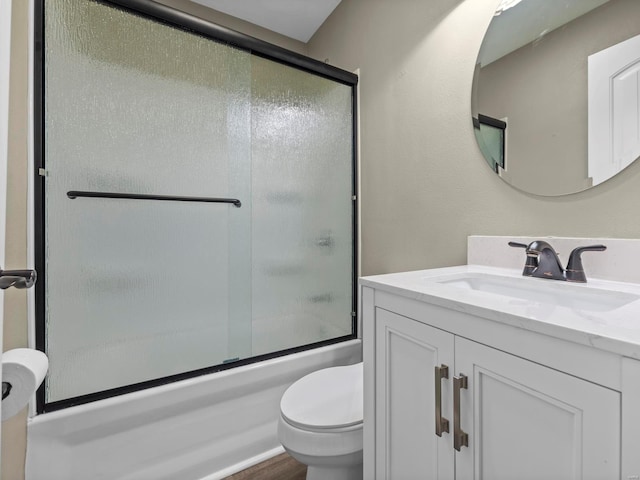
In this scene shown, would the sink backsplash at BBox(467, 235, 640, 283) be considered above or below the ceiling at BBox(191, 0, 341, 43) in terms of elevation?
below

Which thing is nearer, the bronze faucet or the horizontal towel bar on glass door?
the bronze faucet

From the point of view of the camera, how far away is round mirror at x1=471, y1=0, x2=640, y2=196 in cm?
87

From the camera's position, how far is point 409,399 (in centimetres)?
78

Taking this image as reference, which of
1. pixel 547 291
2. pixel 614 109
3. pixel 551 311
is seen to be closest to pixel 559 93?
pixel 614 109

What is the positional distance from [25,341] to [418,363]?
127cm

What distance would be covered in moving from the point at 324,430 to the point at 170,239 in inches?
38.0

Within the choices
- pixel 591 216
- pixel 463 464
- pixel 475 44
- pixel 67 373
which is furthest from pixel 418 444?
pixel 475 44

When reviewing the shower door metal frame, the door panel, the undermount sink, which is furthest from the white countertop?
the shower door metal frame

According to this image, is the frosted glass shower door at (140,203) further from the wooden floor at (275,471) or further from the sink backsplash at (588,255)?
the sink backsplash at (588,255)

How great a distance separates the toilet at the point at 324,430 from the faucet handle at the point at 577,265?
761 millimetres

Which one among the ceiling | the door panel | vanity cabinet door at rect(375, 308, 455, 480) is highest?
the ceiling

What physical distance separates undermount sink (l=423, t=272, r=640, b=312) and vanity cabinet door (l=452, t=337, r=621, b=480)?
31 cm

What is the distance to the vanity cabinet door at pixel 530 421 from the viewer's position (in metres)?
0.47

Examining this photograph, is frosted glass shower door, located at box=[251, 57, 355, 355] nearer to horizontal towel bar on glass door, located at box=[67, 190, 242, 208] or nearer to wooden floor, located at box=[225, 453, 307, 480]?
horizontal towel bar on glass door, located at box=[67, 190, 242, 208]
